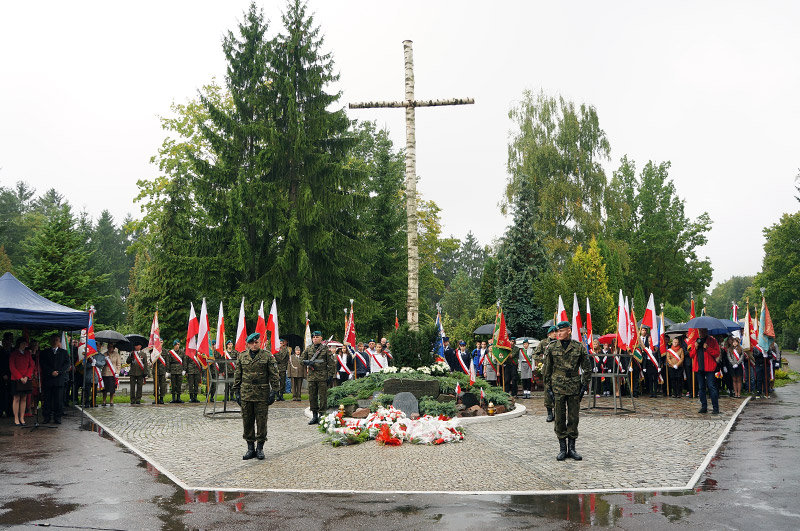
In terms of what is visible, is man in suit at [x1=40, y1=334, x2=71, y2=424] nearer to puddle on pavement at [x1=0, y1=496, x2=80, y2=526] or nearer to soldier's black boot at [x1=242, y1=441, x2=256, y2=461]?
soldier's black boot at [x1=242, y1=441, x2=256, y2=461]

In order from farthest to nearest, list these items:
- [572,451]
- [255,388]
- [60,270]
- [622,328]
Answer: [60,270] < [622,328] < [255,388] < [572,451]

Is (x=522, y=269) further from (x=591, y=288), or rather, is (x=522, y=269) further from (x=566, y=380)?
(x=566, y=380)

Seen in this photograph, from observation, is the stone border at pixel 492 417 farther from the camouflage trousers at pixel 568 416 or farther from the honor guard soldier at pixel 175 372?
the honor guard soldier at pixel 175 372

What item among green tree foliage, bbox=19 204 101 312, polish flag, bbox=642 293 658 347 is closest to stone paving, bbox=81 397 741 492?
polish flag, bbox=642 293 658 347

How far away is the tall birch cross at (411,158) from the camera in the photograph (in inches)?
808

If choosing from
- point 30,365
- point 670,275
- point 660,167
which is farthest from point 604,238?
point 30,365

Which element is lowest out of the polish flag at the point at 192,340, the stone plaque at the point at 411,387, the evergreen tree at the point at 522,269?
the stone plaque at the point at 411,387

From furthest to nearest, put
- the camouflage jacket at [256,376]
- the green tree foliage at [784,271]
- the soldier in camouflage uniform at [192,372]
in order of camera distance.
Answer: the green tree foliage at [784,271] → the soldier in camouflage uniform at [192,372] → the camouflage jacket at [256,376]

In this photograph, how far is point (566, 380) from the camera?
35.3ft

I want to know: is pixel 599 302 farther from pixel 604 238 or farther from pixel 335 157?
pixel 604 238

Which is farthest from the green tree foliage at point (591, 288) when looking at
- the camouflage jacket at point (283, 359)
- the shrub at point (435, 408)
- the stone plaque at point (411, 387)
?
the shrub at point (435, 408)

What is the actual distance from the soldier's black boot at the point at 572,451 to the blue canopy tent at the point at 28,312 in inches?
456

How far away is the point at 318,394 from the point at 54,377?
22.1 ft

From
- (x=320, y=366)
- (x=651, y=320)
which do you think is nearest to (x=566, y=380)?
(x=320, y=366)
